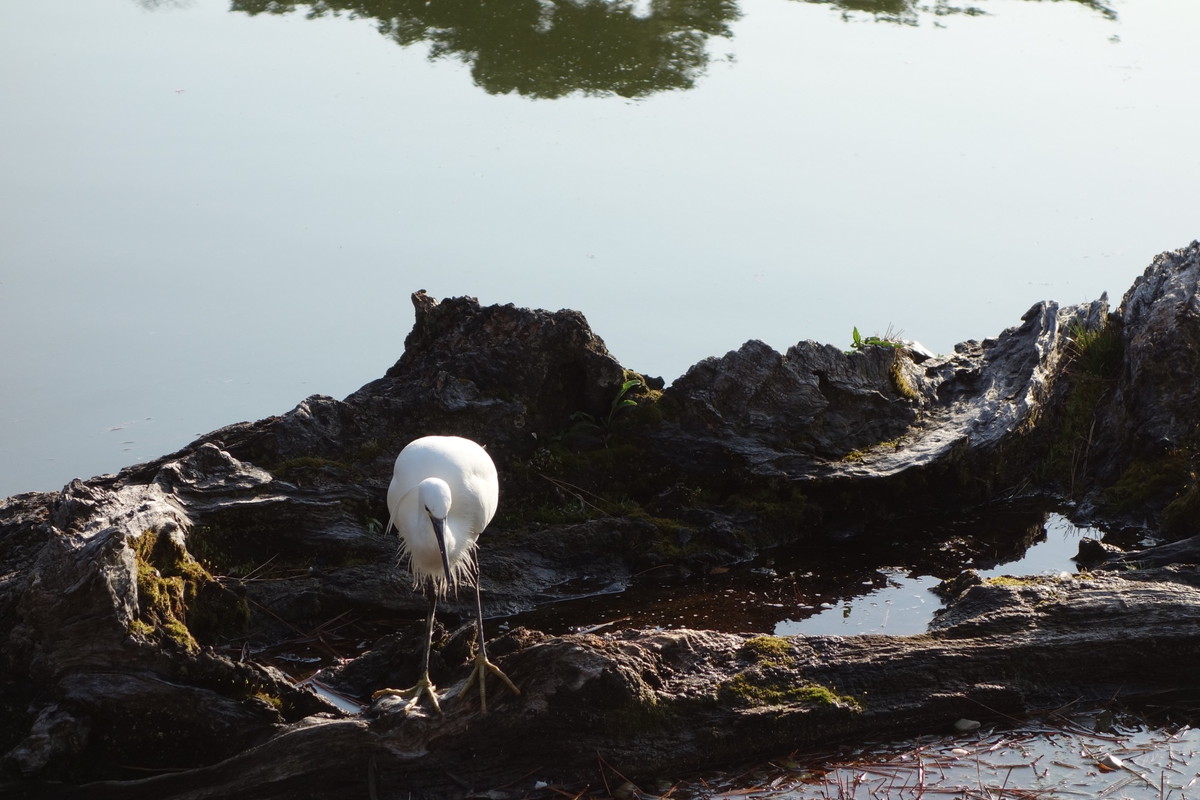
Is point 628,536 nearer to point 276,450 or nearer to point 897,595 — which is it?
point 897,595

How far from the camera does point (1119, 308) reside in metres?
7.12

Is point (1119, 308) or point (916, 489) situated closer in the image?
point (916, 489)

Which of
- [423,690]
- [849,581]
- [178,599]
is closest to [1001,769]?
[849,581]

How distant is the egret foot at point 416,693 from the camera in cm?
381

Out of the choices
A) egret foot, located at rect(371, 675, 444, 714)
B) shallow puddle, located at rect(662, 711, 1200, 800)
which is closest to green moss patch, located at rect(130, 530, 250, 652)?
egret foot, located at rect(371, 675, 444, 714)

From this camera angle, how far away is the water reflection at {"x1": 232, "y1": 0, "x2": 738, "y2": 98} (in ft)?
42.2

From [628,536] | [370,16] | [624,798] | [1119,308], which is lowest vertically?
[624,798]

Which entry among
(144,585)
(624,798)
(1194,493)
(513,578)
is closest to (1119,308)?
(1194,493)

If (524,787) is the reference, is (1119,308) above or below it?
above

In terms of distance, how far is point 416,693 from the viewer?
155 inches

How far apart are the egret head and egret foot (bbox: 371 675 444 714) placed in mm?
449

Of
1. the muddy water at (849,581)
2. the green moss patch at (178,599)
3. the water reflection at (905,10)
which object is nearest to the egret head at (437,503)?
the green moss patch at (178,599)

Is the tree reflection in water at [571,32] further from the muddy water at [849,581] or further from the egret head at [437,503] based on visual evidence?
the egret head at [437,503]

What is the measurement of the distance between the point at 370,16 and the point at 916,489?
35.6ft
